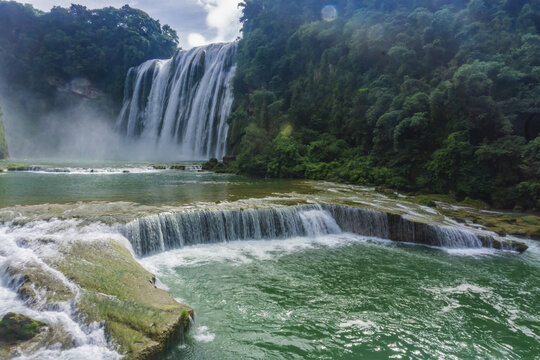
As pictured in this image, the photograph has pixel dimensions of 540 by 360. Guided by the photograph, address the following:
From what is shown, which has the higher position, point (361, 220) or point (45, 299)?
point (361, 220)

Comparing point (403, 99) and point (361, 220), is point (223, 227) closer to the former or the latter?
point (361, 220)

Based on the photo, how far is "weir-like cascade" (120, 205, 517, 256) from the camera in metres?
8.66

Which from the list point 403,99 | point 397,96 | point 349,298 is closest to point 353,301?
point 349,298

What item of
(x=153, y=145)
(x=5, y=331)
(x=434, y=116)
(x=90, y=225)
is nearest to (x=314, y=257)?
(x=90, y=225)

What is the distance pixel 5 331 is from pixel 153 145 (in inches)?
1563

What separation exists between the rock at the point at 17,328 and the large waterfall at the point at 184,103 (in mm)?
28493

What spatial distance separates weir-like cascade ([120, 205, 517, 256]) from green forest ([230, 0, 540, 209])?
607 cm

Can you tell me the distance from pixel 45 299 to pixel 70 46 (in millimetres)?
55314

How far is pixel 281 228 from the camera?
34.1 feet

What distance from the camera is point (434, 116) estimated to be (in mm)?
16297

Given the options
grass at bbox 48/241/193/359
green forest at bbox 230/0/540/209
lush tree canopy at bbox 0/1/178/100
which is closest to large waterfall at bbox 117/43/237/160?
green forest at bbox 230/0/540/209

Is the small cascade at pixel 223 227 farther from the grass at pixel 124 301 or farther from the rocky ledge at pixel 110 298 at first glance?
the rocky ledge at pixel 110 298

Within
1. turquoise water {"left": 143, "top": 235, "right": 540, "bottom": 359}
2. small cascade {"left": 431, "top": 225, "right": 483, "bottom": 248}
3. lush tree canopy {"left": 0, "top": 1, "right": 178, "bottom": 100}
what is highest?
lush tree canopy {"left": 0, "top": 1, "right": 178, "bottom": 100}

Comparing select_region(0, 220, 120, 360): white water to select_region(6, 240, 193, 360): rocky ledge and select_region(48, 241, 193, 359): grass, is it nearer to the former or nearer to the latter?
select_region(6, 240, 193, 360): rocky ledge
